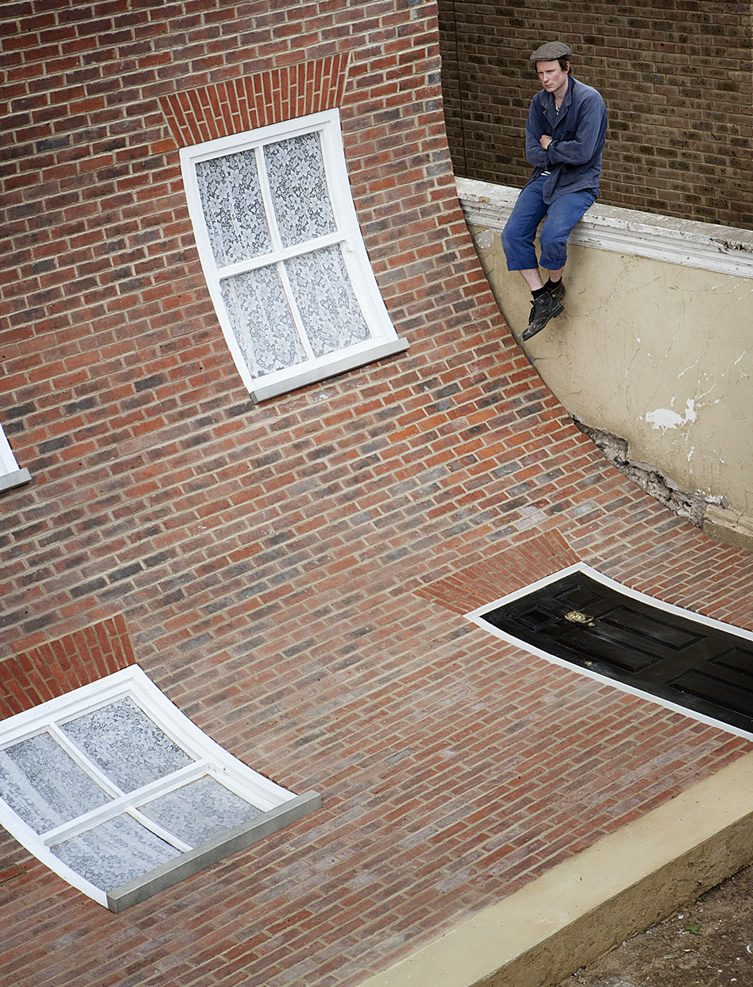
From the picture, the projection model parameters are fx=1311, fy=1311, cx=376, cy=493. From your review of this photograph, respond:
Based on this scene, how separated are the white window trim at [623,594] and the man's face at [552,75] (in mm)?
3039

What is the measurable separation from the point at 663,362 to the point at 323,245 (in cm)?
243

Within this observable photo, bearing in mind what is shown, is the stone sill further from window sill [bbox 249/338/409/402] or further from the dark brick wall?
the dark brick wall

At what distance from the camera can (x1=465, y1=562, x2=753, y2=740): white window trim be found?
6969 millimetres

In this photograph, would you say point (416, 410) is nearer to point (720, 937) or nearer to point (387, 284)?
point (387, 284)

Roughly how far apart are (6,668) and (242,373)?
2469 millimetres

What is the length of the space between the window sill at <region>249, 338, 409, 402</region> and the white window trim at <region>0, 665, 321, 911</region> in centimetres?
212

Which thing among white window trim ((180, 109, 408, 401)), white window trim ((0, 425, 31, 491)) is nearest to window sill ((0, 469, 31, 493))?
white window trim ((0, 425, 31, 491))

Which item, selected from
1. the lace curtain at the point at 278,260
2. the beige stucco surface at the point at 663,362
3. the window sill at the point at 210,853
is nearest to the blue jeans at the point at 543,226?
the beige stucco surface at the point at 663,362

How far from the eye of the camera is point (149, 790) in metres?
6.79

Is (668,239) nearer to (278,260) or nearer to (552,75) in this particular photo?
(552,75)

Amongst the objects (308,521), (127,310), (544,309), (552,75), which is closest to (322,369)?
(308,521)

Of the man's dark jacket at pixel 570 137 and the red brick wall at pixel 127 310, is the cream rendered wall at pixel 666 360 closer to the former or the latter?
the man's dark jacket at pixel 570 137

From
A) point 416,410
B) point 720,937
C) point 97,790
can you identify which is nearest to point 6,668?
point 97,790

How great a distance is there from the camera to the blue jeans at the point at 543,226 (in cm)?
855
